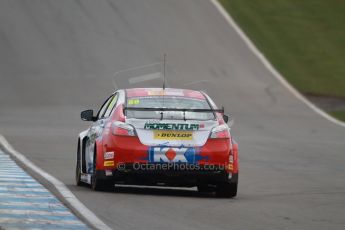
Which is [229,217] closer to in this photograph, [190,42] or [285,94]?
[285,94]

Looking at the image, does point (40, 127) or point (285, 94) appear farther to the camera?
point (285, 94)

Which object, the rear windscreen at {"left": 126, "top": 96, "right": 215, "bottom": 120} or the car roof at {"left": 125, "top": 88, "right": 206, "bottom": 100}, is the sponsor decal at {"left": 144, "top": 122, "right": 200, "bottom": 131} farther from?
the car roof at {"left": 125, "top": 88, "right": 206, "bottom": 100}

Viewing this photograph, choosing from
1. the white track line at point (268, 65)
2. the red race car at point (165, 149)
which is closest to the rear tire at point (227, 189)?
the red race car at point (165, 149)

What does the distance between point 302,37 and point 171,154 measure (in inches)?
1331

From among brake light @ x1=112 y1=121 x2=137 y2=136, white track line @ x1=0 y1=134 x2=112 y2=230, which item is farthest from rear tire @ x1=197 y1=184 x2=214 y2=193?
white track line @ x1=0 y1=134 x2=112 y2=230

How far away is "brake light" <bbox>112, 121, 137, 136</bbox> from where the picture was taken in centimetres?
1329

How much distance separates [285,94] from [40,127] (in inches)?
491

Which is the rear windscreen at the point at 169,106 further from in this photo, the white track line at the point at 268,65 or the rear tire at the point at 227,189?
the white track line at the point at 268,65

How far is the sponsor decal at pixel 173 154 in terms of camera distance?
13180 mm

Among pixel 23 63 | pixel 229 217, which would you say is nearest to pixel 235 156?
pixel 229 217

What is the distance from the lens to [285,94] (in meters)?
38.9

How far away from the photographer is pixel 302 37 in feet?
152

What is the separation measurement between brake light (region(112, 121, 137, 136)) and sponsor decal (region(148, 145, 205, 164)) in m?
0.31

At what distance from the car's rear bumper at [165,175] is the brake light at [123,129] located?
0.37m
